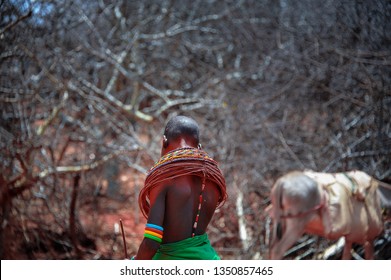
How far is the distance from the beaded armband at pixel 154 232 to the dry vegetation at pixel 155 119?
3250 millimetres

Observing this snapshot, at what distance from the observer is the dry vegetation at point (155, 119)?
260 inches

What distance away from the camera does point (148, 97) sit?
458 inches

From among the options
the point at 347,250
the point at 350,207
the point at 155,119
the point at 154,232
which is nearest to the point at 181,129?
the point at 154,232

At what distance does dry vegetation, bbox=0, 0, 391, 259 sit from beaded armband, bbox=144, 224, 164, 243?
128 inches

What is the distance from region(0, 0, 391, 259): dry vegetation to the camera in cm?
660

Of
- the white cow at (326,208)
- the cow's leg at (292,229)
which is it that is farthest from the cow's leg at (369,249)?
the cow's leg at (292,229)

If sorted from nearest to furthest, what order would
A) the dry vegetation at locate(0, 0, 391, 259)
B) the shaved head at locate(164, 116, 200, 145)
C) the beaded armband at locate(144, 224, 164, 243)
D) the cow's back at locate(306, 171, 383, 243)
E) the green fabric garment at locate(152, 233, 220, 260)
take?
the beaded armband at locate(144, 224, 164, 243) < the green fabric garment at locate(152, 233, 220, 260) < the shaved head at locate(164, 116, 200, 145) < the cow's back at locate(306, 171, 383, 243) < the dry vegetation at locate(0, 0, 391, 259)

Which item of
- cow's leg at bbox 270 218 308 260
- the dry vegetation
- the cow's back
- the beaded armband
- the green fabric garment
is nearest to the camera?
the beaded armband

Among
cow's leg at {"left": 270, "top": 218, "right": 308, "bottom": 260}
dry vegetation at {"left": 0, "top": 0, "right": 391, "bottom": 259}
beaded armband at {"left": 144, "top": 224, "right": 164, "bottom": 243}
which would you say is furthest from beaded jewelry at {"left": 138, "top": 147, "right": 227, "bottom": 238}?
cow's leg at {"left": 270, "top": 218, "right": 308, "bottom": 260}

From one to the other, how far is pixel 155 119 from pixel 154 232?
6.01 meters

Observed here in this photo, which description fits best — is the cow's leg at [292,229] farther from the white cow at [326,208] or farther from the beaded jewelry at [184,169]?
the beaded jewelry at [184,169]

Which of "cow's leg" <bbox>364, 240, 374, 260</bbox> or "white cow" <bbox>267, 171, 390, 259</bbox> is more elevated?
"white cow" <bbox>267, 171, 390, 259</bbox>

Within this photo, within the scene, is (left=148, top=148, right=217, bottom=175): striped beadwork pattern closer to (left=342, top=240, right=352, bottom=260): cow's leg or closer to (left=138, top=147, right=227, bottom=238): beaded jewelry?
(left=138, top=147, right=227, bottom=238): beaded jewelry

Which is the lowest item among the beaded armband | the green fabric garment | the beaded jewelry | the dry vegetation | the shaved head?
the green fabric garment
